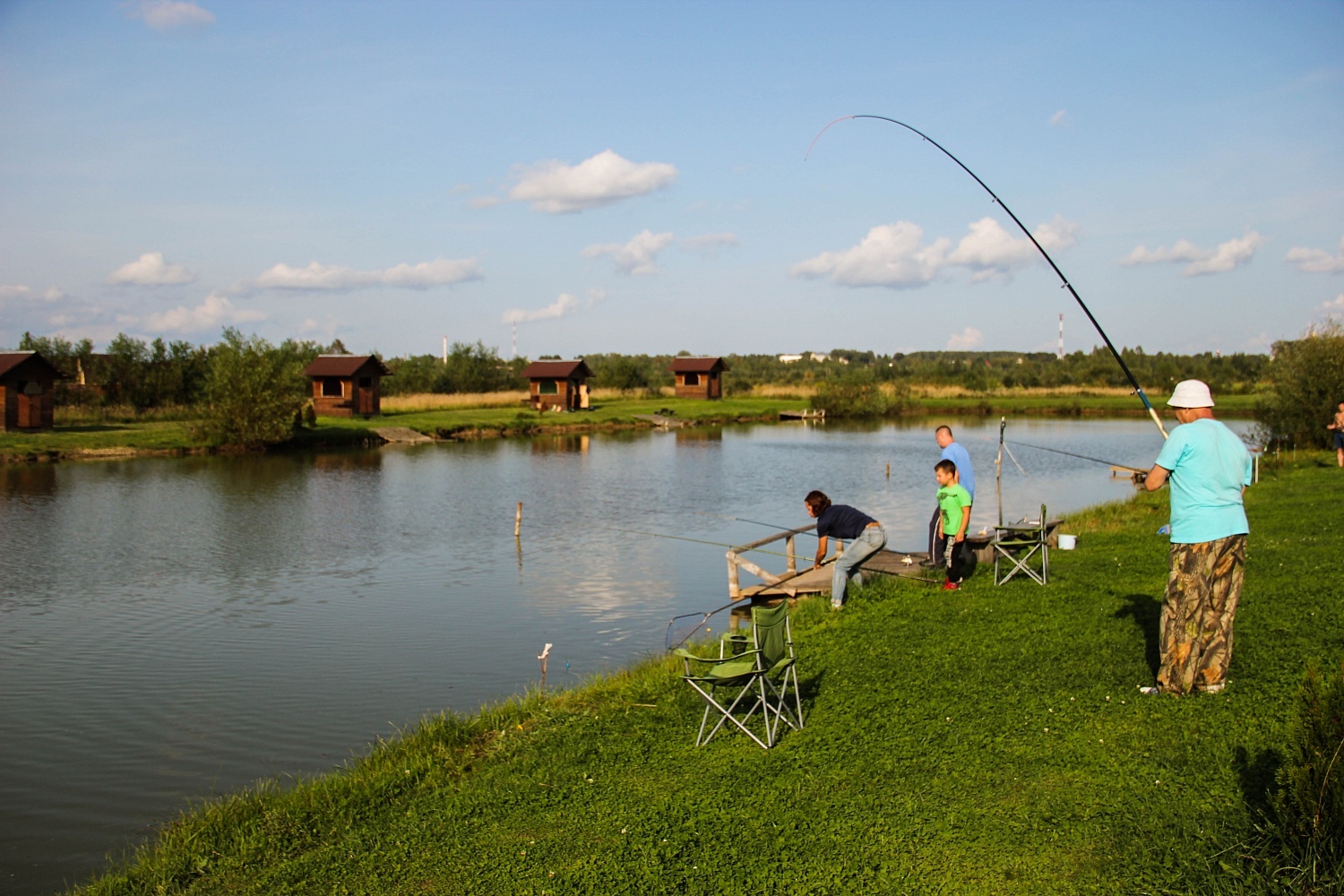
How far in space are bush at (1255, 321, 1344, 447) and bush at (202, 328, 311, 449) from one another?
3850 centimetres

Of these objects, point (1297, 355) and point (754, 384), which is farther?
point (754, 384)

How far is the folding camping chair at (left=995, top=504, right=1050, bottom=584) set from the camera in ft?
41.5

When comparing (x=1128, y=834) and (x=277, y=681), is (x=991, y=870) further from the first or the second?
(x=277, y=681)

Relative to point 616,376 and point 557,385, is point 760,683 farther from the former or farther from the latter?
point 616,376

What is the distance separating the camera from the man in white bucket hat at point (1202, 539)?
725cm

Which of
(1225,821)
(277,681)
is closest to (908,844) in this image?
(1225,821)

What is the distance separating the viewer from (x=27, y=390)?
42.8 m

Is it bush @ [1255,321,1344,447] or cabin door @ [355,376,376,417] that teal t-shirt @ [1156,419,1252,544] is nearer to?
bush @ [1255,321,1344,447]

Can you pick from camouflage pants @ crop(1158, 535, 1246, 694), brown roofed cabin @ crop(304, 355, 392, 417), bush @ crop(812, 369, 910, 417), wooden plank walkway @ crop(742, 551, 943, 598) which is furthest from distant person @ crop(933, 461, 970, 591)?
bush @ crop(812, 369, 910, 417)

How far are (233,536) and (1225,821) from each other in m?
22.8

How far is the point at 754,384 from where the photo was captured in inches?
3588

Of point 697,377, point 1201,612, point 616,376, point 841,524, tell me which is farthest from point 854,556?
point 616,376

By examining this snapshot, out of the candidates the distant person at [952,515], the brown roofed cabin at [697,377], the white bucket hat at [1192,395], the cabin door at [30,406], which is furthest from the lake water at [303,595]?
the brown roofed cabin at [697,377]

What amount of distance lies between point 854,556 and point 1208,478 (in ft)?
18.7
